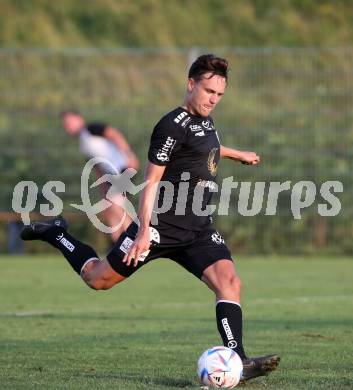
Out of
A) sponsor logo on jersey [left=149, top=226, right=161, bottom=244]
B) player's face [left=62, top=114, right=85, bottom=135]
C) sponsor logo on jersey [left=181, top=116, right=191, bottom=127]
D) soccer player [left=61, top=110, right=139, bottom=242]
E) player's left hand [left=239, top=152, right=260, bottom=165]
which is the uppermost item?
player's face [left=62, top=114, right=85, bottom=135]

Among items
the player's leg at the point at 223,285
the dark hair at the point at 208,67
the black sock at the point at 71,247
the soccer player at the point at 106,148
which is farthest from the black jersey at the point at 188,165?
the soccer player at the point at 106,148

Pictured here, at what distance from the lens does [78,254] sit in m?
8.30

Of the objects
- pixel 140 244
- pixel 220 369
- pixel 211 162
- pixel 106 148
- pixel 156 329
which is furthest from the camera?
pixel 106 148

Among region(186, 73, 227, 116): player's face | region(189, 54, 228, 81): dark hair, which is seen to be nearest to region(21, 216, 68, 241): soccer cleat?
region(186, 73, 227, 116): player's face

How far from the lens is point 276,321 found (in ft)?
34.9

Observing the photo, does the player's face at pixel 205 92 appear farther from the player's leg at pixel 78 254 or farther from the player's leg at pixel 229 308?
the player's leg at pixel 78 254

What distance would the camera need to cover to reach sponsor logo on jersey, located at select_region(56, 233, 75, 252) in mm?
8391

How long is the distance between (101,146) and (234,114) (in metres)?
4.27

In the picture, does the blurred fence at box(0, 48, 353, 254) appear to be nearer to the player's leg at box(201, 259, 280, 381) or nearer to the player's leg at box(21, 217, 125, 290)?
the player's leg at box(21, 217, 125, 290)

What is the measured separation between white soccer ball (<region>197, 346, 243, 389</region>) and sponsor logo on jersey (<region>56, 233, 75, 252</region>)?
1890 mm

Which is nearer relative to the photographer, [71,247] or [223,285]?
[223,285]

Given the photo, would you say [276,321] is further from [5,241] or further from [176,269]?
[5,241]

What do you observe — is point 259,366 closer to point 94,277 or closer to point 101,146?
point 94,277

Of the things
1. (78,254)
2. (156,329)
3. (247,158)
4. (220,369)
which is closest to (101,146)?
(156,329)
